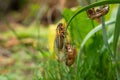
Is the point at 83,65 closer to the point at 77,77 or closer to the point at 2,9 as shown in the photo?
the point at 77,77

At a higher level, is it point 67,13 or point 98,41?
point 67,13

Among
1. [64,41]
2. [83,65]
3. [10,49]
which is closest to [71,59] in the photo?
[64,41]

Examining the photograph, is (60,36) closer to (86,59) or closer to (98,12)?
(98,12)

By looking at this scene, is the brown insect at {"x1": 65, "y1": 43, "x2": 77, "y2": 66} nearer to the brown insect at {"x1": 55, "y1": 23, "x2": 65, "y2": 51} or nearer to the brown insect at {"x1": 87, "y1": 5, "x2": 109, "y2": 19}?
the brown insect at {"x1": 55, "y1": 23, "x2": 65, "y2": 51}

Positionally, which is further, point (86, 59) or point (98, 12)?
point (86, 59)

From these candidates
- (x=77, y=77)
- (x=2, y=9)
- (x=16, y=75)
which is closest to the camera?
(x=77, y=77)

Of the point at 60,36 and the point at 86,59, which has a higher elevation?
the point at 60,36

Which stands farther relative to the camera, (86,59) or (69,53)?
(86,59)

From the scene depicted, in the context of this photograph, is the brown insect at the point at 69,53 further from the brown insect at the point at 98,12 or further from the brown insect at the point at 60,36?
the brown insect at the point at 98,12

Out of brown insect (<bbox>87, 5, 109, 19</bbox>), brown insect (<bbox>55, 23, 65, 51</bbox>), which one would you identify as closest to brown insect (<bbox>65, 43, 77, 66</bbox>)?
brown insect (<bbox>55, 23, 65, 51</bbox>)

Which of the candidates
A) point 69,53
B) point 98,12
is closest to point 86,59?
point 69,53

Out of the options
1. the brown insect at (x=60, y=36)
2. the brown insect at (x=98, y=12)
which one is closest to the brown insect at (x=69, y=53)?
the brown insect at (x=60, y=36)
